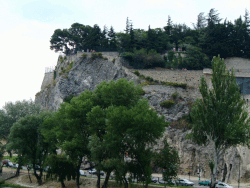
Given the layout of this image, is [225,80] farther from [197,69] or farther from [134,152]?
[197,69]

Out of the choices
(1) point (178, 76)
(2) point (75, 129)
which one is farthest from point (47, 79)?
(2) point (75, 129)

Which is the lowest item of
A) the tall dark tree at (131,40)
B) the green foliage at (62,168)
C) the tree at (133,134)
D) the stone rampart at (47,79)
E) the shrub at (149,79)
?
the green foliage at (62,168)

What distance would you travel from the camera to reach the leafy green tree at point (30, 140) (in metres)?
33.1

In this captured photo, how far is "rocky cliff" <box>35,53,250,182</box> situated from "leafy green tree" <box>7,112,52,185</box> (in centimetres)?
1476

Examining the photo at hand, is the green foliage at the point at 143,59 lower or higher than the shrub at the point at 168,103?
higher

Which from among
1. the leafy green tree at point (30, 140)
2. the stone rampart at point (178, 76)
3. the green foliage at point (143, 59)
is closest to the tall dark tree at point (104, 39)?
the green foliage at point (143, 59)

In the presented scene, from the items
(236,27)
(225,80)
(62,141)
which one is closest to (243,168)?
(225,80)

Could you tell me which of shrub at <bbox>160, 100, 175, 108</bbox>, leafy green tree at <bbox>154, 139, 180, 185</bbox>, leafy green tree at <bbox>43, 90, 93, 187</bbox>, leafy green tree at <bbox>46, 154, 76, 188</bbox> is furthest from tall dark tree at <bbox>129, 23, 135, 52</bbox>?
leafy green tree at <bbox>154, 139, 180, 185</bbox>

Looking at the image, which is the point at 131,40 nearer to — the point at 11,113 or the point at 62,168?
the point at 11,113

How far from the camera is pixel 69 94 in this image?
161 ft

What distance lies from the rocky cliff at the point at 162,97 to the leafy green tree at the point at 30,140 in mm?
14758

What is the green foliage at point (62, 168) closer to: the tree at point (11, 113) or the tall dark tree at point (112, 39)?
the tree at point (11, 113)

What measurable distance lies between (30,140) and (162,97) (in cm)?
1843

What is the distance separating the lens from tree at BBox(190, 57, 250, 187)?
81.5 feet
